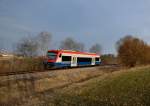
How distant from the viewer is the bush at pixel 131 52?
54.5 meters

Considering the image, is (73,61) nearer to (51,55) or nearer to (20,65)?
(51,55)

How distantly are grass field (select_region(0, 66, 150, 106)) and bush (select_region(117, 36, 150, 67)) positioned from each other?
23.8 m

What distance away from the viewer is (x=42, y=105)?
17156 mm

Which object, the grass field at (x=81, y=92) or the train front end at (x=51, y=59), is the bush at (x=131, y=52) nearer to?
the train front end at (x=51, y=59)

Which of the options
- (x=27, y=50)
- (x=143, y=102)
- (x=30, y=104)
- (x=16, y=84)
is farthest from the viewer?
(x=27, y=50)

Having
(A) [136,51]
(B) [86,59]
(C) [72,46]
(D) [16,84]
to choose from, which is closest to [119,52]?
(A) [136,51]

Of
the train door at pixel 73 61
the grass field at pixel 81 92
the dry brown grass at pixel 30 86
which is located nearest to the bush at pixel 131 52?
the train door at pixel 73 61

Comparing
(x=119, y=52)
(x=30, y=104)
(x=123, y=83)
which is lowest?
(x=30, y=104)

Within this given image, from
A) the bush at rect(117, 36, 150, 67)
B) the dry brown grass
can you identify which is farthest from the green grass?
the bush at rect(117, 36, 150, 67)

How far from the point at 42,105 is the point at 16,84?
8.81 metres

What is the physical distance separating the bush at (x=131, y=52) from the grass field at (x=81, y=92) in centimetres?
2383

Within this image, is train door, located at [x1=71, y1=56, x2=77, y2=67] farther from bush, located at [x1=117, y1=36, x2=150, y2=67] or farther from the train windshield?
bush, located at [x1=117, y1=36, x2=150, y2=67]

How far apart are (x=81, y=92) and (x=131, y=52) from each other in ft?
120

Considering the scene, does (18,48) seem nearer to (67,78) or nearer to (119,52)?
(119,52)
